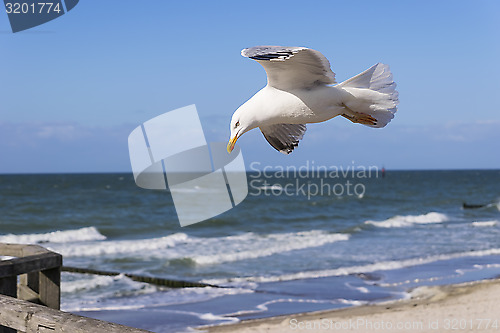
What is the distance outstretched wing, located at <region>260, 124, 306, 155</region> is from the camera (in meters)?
2.51

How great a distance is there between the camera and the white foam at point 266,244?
14.7m

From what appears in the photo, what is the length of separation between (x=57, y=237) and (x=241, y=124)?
64.8ft

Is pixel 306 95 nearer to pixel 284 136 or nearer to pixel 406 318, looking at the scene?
pixel 284 136

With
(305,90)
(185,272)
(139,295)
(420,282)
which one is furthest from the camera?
(185,272)

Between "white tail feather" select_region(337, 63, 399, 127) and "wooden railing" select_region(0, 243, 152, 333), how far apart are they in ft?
3.80

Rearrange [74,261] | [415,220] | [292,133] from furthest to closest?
1. [415,220]
2. [74,261]
3. [292,133]

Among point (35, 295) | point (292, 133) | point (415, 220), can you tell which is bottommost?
point (415, 220)

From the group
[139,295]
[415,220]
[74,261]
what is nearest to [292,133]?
[139,295]

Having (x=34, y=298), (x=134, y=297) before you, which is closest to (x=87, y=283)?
(x=134, y=297)

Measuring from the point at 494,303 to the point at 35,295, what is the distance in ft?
23.4

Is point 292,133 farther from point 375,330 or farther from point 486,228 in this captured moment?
point 486,228

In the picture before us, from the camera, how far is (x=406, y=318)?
8.52m

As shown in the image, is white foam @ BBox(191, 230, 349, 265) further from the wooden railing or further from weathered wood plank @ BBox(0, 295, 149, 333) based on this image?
weathered wood plank @ BBox(0, 295, 149, 333)

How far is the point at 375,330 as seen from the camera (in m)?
7.94
